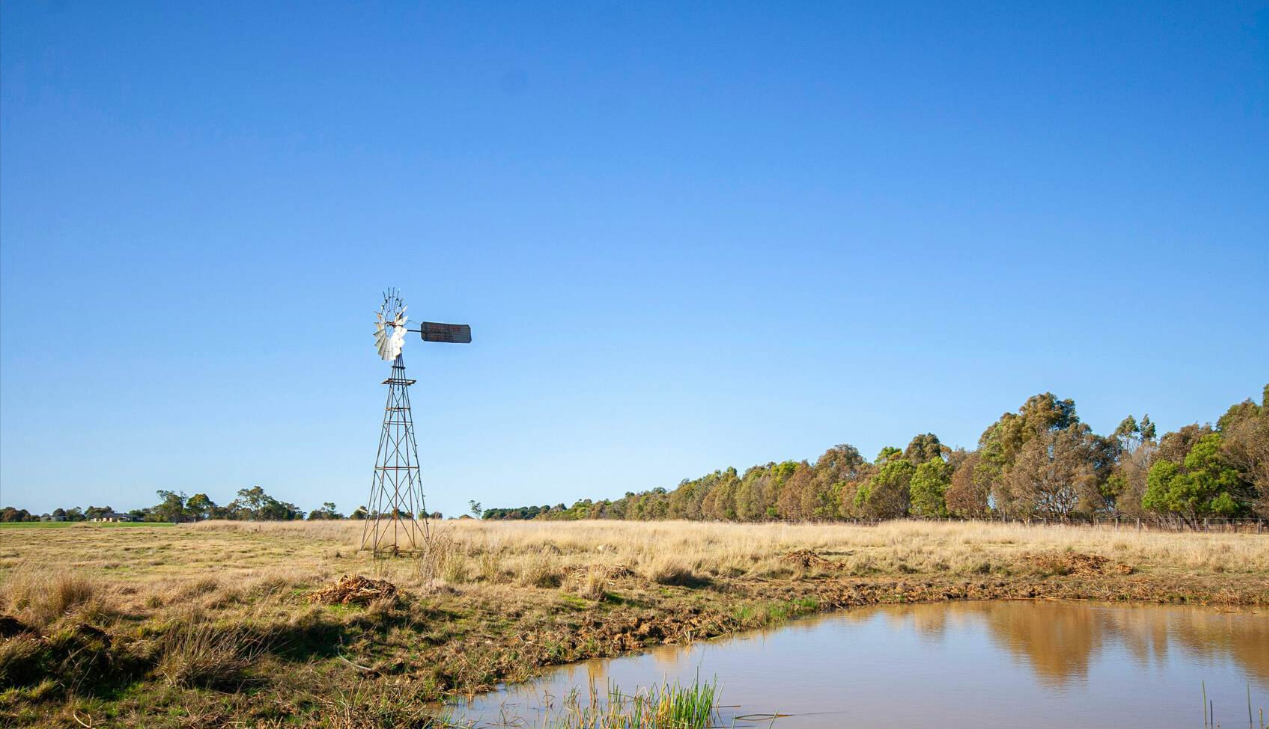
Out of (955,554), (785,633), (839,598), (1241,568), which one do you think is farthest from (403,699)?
(1241,568)

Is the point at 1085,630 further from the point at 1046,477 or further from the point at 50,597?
the point at 1046,477

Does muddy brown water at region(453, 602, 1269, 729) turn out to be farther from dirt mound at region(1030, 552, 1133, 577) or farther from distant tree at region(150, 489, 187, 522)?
distant tree at region(150, 489, 187, 522)

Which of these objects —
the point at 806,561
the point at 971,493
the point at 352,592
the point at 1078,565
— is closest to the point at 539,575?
the point at 352,592

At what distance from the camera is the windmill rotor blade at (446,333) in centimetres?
2392

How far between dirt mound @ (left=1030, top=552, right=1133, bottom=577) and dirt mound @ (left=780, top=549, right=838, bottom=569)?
593 cm

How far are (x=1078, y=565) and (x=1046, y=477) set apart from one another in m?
26.7

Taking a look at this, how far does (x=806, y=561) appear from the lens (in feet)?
73.7

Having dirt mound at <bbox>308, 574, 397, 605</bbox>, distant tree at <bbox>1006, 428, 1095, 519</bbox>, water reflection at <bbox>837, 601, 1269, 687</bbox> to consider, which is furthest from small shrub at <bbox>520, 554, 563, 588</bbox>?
distant tree at <bbox>1006, 428, 1095, 519</bbox>

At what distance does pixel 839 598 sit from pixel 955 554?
30.0 feet

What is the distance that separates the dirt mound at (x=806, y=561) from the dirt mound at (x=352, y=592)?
41.0 feet

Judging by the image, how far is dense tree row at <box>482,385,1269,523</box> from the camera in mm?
37531

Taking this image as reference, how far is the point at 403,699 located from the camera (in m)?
8.91

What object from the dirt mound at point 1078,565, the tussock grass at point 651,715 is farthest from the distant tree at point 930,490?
the tussock grass at point 651,715

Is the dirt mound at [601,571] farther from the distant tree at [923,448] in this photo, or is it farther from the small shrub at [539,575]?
the distant tree at [923,448]
